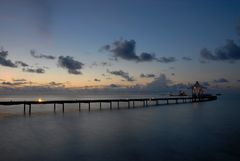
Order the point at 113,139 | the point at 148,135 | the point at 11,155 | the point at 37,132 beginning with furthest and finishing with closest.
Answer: the point at 37,132
the point at 148,135
the point at 113,139
the point at 11,155

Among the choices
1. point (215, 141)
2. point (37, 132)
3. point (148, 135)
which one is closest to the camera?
point (215, 141)

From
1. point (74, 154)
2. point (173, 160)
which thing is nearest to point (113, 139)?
point (74, 154)

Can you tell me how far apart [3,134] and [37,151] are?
1169cm

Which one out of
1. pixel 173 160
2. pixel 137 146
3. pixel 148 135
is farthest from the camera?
pixel 148 135

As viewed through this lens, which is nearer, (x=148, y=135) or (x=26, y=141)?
(x=26, y=141)

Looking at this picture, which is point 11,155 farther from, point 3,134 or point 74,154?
point 3,134

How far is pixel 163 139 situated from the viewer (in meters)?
28.6

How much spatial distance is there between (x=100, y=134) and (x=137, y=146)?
899 cm

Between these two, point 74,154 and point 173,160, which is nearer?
point 173,160

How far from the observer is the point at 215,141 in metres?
27.2

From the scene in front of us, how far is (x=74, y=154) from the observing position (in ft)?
72.5

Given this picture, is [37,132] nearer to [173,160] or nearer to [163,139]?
[163,139]

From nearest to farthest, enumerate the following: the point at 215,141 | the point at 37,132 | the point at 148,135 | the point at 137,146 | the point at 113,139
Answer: the point at 137,146
the point at 215,141
the point at 113,139
the point at 148,135
the point at 37,132

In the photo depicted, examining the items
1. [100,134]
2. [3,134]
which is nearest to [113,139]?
[100,134]
